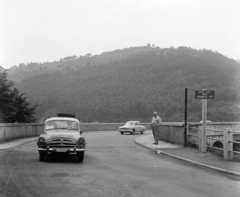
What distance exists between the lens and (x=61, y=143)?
12508 mm

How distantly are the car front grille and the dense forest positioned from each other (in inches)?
2576

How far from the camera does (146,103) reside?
108 meters

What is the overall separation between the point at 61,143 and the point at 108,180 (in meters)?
3.97

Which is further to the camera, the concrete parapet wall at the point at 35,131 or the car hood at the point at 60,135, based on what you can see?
the concrete parapet wall at the point at 35,131

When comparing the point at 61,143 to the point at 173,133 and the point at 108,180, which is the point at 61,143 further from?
the point at 173,133

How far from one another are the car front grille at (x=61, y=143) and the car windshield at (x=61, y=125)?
141cm

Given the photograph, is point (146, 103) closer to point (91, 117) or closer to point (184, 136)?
point (91, 117)

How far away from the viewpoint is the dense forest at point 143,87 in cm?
9008

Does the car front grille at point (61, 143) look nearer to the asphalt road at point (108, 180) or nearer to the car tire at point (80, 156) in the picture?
the car tire at point (80, 156)

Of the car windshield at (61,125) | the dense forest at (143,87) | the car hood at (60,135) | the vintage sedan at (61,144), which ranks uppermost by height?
the dense forest at (143,87)

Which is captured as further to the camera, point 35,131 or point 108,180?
point 35,131

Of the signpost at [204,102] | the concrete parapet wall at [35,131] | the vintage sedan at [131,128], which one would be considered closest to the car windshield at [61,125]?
the signpost at [204,102]

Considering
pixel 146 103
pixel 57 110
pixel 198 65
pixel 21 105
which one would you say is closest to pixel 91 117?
pixel 57 110

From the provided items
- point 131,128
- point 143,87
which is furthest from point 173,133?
point 143,87
